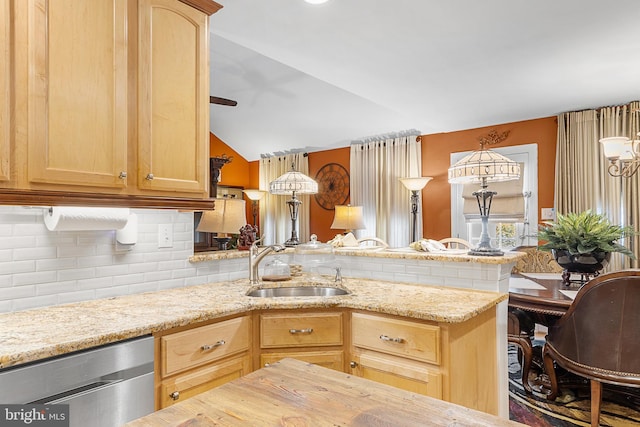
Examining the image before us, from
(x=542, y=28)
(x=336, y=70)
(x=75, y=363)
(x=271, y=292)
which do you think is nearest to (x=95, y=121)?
(x=75, y=363)

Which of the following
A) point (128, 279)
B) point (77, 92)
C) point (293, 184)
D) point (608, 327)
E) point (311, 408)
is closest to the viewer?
point (311, 408)

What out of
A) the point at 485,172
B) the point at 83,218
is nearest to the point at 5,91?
A: the point at 83,218

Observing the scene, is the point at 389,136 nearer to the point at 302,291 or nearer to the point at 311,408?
the point at 302,291

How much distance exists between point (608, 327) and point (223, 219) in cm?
222

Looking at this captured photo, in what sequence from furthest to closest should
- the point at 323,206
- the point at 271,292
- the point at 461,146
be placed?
the point at 323,206 < the point at 461,146 < the point at 271,292

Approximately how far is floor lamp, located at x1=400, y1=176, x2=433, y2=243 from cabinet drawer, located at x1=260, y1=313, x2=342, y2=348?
3489 millimetres

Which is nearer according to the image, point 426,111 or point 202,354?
point 202,354

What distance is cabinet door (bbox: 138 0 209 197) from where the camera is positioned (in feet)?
5.46

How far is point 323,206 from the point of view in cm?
675

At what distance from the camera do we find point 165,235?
6.88ft

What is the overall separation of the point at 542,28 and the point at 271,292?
2380 millimetres

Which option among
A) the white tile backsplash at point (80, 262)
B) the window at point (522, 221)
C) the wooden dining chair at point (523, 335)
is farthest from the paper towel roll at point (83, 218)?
the window at point (522, 221)

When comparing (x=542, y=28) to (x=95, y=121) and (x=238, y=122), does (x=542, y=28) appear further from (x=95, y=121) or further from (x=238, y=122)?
(x=238, y=122)

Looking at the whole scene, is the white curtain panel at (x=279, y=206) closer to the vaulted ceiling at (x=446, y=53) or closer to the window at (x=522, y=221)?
the vaulted ceiling at (x=446, y=53)
